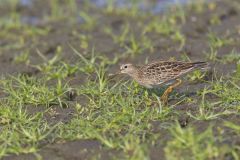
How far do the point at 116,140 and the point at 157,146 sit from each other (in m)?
0.39

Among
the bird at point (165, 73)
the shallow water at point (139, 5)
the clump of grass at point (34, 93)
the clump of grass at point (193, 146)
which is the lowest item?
the clump of grass at point (193, 146)

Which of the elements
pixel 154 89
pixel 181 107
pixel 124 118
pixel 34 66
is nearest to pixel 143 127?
pixel 124 118

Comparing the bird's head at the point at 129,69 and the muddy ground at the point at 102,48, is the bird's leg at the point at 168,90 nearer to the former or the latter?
the muddy ground at the point at 102,48

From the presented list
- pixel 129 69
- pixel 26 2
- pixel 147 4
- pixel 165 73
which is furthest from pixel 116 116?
pixel 26 2

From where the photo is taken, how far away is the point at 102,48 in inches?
437

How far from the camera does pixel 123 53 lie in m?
10.6

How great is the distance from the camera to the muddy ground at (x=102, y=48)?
6.80m

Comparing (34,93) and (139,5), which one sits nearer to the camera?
(34,93)

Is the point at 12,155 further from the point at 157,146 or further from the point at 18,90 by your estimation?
the point at 18,90

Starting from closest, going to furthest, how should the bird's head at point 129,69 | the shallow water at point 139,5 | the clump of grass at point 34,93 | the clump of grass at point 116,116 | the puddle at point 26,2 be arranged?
the clump of grass at point 116,116
the clump of grass at point 34,93
the bird's head at point 129,69
the shallow water at point 139,5
the puddle at point 26,2

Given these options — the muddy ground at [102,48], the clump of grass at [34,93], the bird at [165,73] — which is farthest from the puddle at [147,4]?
the bird at [165,73]

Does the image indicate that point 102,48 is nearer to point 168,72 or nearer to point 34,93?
point 34,93

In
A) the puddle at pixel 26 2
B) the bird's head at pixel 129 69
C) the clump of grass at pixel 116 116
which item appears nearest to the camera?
the clump of grass at pixel 116 116

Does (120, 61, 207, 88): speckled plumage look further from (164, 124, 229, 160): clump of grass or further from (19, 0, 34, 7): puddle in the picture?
(19, 0, 34, 7): puddle
